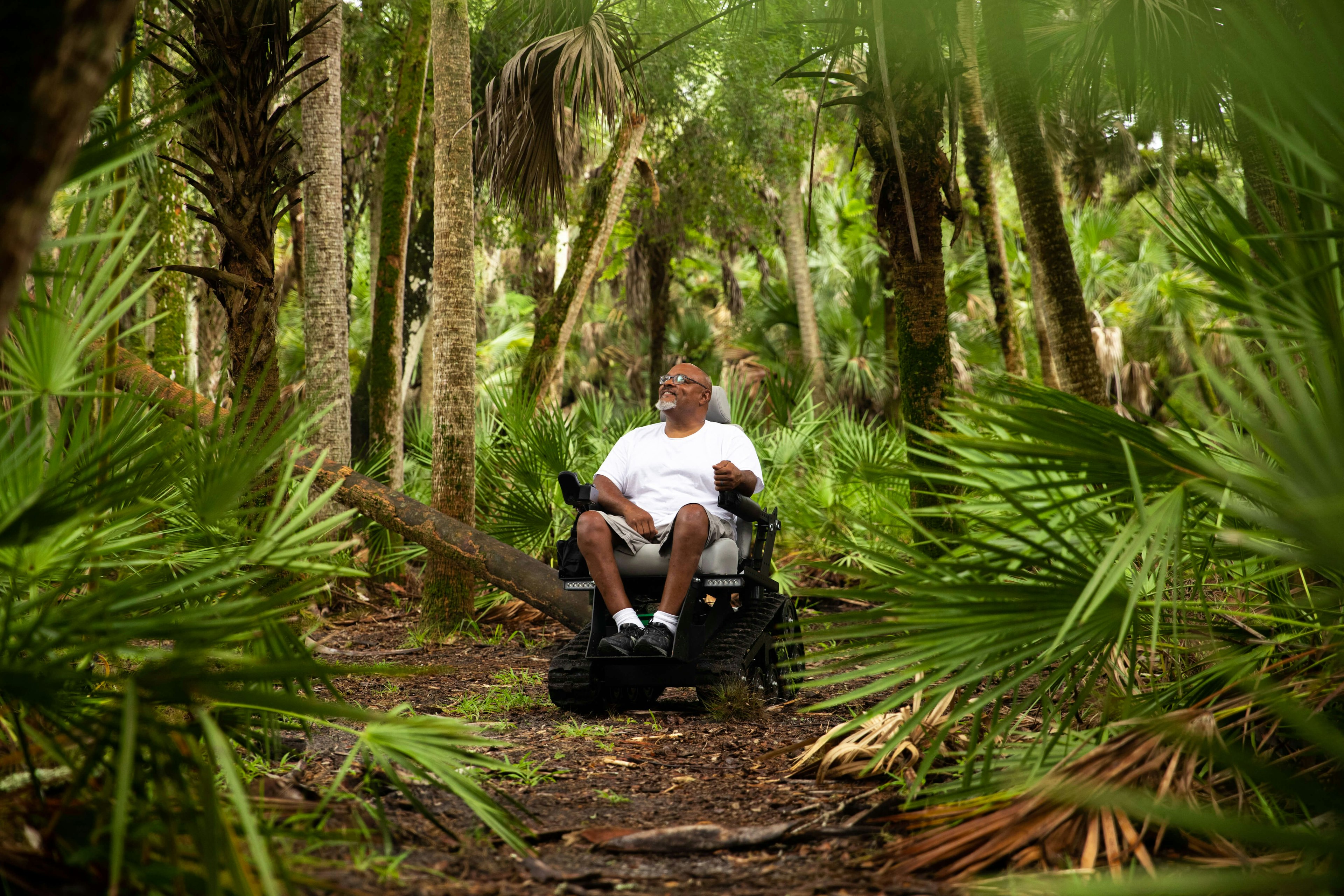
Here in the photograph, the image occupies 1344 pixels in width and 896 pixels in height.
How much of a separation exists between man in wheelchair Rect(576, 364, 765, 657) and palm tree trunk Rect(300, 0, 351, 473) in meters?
2.71

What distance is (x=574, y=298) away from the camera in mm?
9883

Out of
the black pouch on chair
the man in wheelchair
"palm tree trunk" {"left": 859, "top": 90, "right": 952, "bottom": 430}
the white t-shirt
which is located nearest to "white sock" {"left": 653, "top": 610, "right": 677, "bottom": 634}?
the man in wheelchair

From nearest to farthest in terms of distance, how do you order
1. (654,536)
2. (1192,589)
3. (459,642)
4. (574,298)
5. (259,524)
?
(1192,589), (259,524), (654,536), (459,642), (574,298)

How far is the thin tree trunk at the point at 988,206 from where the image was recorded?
891cm

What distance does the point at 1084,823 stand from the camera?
2129 mm

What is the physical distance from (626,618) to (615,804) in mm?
1410

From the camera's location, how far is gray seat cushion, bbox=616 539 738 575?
4.59 meters

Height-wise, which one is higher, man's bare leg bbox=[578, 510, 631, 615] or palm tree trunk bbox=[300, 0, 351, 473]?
palm tree trunk bbox=[300, 0, 351, 473]

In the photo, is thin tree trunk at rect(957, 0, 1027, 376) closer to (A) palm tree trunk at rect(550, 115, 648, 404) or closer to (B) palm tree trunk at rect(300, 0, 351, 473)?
(A) palm tree trunk at rect(550, 115, 648, 404)

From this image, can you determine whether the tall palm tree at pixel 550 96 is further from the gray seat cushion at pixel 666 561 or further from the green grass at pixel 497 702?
the gray seat cushion at pixel 666 561

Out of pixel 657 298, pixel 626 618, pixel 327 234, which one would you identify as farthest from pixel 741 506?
pixel 657 298

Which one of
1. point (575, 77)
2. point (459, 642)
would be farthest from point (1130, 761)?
point (575, 77)

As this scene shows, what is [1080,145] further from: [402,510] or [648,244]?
[402,510]

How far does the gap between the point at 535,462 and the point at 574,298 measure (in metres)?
3.07
